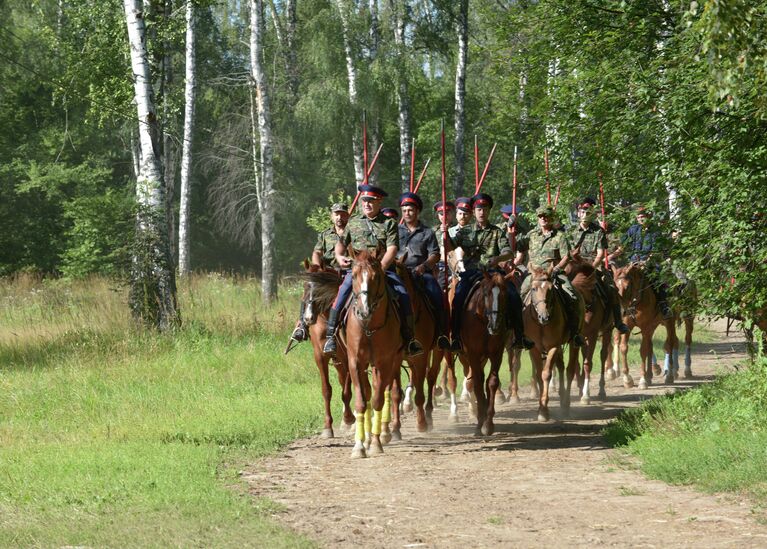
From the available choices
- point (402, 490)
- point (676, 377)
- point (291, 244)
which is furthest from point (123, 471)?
point (291, 244)

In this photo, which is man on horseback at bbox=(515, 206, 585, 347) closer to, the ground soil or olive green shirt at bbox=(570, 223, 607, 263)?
olive green shirt at bbox=(570, 223, 607, 263)

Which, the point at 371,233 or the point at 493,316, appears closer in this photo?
the point at 371,233

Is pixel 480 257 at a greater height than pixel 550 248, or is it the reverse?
pixel 550 248

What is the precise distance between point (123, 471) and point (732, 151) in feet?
21.0

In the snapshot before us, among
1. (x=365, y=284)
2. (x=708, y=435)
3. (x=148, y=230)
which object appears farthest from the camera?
(x=148, y=230)

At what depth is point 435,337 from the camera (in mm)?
13383

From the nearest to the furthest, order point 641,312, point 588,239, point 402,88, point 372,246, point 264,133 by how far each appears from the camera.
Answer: point 372,246 < point 588,239 < point 641,312 < point 264,133 < point 402,88

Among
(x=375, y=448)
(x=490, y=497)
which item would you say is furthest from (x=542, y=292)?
(x=490, y=497)

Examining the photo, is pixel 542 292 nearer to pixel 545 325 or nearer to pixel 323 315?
pixel 545 325

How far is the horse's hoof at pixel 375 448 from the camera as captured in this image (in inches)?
464

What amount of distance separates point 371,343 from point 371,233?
4.32ft

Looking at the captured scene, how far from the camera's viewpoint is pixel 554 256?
16.2m

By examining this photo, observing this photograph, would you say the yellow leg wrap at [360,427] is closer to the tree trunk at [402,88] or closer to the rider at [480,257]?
the rider at [480,257]

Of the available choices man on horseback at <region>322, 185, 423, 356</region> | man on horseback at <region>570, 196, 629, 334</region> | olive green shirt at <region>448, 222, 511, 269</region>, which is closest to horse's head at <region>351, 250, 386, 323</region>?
man on horseback at <region>322, 185, 423, 356</region>
